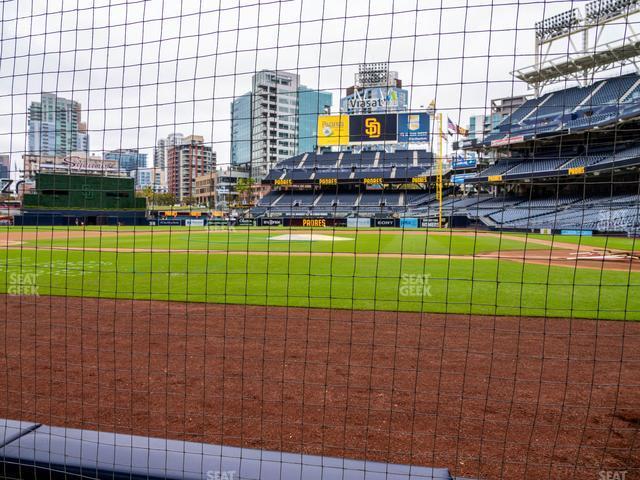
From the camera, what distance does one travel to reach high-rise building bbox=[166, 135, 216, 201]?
487 centimetres

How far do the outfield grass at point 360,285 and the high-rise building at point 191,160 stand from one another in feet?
4.87

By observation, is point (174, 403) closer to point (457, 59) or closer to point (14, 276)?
point (457, 59)

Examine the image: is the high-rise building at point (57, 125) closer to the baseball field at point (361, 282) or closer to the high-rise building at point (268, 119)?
the baseball field at point (361, 282)

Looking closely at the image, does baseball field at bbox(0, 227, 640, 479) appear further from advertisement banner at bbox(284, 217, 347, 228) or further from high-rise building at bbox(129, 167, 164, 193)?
advertisement banner at bbox(284, 217, 347, 228)

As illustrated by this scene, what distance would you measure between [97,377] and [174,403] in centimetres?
130

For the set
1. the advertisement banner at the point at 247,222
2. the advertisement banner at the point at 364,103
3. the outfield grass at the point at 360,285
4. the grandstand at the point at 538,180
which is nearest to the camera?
the advertisement banner at the point at 364,103

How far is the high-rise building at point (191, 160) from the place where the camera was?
4.87 metres

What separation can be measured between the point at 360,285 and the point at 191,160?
24.9 feet

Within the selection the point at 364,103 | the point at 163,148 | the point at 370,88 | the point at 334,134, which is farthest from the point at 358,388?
the point at 364,103

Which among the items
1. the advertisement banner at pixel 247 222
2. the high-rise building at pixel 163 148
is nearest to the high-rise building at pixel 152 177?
the high-rise building at pixel 163 148

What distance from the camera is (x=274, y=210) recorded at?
1943 inches

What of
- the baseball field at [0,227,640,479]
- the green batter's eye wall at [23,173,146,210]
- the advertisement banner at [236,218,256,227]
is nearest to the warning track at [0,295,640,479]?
the baseball field at [0,227,640,479]

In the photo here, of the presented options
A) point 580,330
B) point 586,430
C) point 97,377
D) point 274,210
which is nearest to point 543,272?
point 580,330

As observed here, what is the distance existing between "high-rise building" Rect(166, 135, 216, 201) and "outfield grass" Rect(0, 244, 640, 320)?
1484 millimetres
